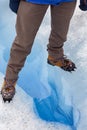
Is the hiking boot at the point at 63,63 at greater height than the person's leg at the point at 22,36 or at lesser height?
lesser

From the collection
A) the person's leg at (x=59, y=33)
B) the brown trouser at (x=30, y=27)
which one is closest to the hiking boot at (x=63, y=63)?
the person's leg at (x=59, y=33)

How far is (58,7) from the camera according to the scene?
1.55 m

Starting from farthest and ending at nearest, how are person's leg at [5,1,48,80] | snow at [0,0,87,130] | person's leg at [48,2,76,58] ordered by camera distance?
1. snow at [0,0,87,130]
2. person's leg at [48,2,76,58]
3. person's leg at [5,1,48,80]

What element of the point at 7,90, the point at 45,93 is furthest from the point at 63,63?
the point at 7,90

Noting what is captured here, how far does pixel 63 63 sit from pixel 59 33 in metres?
0.25

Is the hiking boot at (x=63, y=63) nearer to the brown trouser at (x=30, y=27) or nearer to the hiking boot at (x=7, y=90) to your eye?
the brown trouser at (x=30, y=27)

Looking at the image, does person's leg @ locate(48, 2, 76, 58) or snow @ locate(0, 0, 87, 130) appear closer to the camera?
person's leg @ locate(48, 2, 76, 58)

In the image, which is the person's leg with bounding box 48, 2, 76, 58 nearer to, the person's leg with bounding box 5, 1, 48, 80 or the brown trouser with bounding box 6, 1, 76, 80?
the brown trouser with bounding box 6, 1, 76, 80

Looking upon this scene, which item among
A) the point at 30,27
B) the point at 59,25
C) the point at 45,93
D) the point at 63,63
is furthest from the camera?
the point at 63,63

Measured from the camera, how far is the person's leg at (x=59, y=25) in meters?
1.57

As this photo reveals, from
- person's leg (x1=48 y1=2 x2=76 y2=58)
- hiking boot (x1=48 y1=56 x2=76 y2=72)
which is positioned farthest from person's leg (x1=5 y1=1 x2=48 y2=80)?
hiking boot (x1=48 y1=56 x2=76 y2=72)

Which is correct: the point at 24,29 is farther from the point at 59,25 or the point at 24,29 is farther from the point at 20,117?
the point at 20,117

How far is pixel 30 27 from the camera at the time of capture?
1505 mm

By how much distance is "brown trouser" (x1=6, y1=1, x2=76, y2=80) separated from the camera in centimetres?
147
